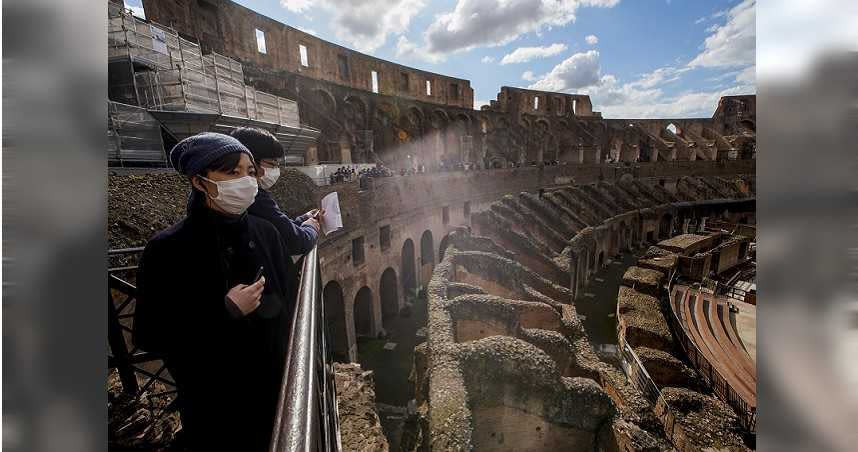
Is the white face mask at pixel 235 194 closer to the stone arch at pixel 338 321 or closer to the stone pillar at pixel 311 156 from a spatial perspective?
the stone arch at pixel 338 321

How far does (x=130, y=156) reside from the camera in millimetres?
7484

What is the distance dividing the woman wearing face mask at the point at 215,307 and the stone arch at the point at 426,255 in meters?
15.2

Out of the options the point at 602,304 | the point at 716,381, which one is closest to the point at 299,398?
the point at 716,381

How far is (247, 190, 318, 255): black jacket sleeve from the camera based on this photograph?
2.60 meters

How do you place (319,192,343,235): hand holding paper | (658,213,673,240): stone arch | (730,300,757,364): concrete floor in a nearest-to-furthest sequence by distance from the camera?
(319,192,343,235): hand holding paper, (730,300,757,364): concrete floor, (658,213,673,240): stone arch

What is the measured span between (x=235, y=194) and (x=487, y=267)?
902 cm

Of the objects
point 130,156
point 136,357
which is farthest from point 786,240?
point 130,156

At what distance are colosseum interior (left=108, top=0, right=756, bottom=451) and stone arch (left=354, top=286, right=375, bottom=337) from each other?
0.21 feet

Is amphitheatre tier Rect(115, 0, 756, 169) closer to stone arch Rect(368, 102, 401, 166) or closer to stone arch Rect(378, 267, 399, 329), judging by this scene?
stone arch Rect(368, 102, 401, 166)

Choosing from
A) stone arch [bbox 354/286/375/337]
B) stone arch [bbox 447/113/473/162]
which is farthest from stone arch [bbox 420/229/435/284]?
stone arch [bbox 447/113/473/162]

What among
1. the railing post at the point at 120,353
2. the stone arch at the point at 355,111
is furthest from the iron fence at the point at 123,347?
the stone arch at the point at 355,111

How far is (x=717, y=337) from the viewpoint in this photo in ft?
40.5

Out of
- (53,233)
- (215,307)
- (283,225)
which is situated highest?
(53,233)

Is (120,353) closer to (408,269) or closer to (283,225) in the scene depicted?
(283,225)
